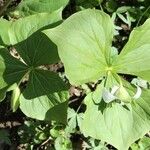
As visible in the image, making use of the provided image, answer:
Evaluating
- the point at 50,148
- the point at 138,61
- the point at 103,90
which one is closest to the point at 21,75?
the point at 103,90

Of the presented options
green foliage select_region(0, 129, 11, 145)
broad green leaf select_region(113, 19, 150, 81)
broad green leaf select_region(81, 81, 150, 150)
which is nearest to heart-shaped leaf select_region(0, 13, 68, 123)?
broad green leaf select_region(81, 81, 150, 150)

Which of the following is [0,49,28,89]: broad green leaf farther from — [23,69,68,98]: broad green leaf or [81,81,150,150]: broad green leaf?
[81,81,150,150]: broad green leaf

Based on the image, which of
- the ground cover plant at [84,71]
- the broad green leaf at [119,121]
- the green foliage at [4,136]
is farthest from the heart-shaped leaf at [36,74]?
the green foliage at [4,136]

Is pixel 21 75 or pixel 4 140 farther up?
pixel 21 75

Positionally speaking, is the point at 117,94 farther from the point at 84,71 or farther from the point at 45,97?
the point at 45,97

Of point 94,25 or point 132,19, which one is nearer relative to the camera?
point 94,25

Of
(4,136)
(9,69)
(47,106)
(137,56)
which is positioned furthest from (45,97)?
(4,136)

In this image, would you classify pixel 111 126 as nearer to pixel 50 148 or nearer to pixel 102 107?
pixel 102 107
